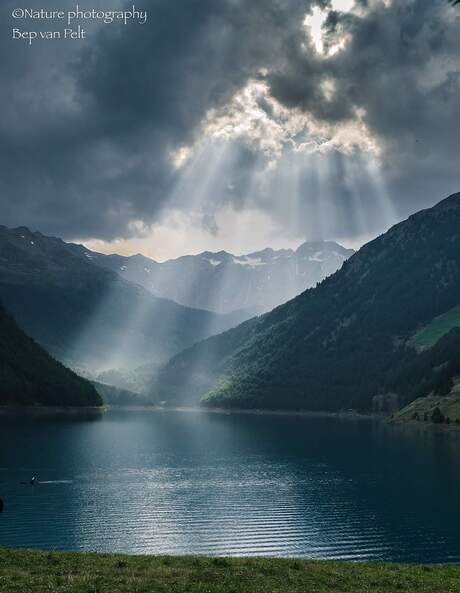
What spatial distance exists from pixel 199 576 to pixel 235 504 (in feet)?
202

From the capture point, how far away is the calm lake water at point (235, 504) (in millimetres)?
73688

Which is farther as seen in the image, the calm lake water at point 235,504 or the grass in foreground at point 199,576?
the calm lake water at point 235,504

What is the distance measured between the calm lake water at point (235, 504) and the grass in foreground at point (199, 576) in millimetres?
23392

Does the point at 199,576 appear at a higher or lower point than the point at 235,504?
higher

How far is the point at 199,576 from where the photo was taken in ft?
136

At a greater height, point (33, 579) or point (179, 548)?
point (33, 579)

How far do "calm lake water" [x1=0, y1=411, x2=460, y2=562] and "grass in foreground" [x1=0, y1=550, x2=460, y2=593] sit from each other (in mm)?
23392

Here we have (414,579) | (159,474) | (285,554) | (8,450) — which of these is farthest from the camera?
(8,450)

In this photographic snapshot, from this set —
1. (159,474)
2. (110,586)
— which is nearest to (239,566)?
(110,586)

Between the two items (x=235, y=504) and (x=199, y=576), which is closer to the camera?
(x=199, y=576)

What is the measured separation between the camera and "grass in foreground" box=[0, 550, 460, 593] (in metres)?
37.8

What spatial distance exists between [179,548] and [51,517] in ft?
81.9

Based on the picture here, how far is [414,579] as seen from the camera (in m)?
44.9

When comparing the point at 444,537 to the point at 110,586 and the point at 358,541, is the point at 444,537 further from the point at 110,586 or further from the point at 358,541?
the point at 110,586
